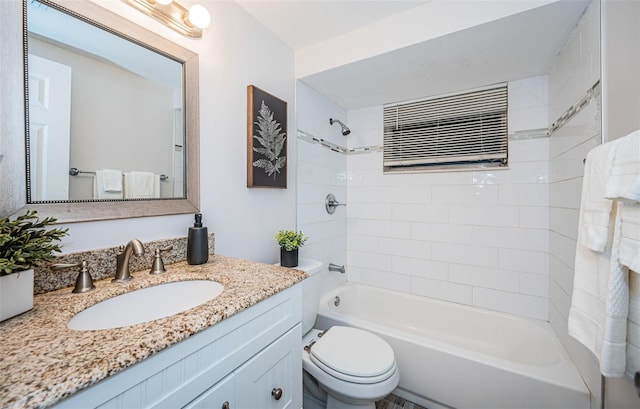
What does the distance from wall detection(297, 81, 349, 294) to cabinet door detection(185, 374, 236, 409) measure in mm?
1261

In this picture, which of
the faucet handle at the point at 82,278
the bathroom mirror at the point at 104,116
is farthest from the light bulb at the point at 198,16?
the faucet handle at the point at 82,278

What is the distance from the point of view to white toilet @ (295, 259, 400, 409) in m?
1.19

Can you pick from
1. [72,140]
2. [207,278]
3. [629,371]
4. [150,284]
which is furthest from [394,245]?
[72,140]

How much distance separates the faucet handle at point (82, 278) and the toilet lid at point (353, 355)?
1025mm

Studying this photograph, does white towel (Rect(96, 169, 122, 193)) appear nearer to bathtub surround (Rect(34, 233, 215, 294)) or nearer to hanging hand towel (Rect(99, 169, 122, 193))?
hanging hand towel (Rect(99, 169, 122, 193))

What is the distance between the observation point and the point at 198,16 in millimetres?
1164

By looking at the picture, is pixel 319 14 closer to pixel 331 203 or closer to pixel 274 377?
pixel 331 203

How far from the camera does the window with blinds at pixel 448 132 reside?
1.99m

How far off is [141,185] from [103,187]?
13cm

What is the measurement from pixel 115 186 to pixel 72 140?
193mm

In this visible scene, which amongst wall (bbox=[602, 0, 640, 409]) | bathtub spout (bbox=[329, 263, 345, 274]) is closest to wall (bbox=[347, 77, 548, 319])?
bathtub spout (bbox=[329, 263, 345, 274])

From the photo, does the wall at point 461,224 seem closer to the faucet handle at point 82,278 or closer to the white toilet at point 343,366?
the white toilet at point 343,366

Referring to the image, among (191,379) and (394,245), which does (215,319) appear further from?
(394,245)

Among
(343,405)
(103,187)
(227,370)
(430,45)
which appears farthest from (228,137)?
(343,405)
